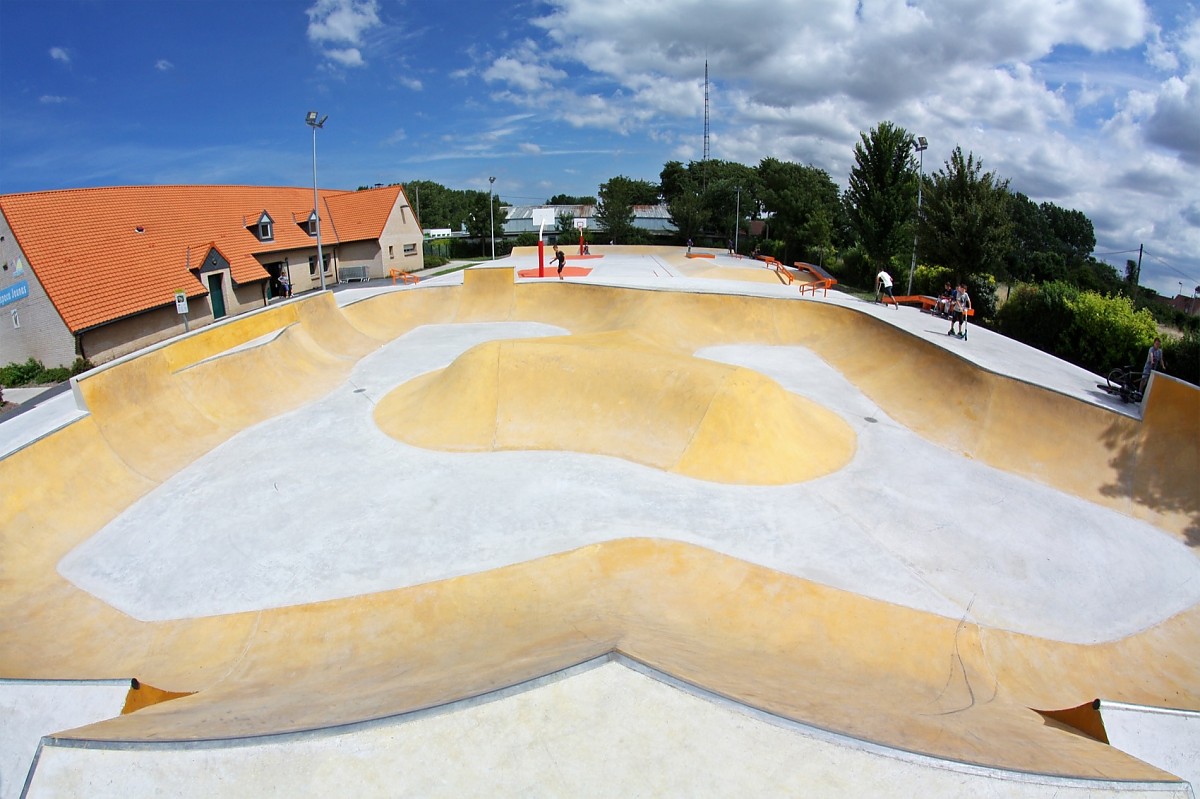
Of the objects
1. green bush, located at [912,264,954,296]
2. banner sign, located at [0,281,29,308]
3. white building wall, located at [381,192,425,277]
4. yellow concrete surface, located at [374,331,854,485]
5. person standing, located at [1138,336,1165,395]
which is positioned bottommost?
yellow concrete surface, located at [374,331,854,485]

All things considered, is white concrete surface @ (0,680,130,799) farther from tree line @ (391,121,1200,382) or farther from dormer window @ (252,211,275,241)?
dormer window @ (252,211,275,241)

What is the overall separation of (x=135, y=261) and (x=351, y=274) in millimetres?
15884

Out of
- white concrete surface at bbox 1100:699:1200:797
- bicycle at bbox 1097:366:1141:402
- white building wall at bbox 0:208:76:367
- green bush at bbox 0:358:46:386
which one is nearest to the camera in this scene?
white concrete surface at bbox 1100:699:1200:797

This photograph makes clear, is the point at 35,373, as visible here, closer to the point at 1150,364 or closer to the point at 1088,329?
the point at 1150,364

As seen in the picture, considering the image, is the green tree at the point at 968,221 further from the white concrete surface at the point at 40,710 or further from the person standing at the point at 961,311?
the white concrete surface at the point at 40,710

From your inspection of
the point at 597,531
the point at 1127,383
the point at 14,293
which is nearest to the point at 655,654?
the point at 597,531

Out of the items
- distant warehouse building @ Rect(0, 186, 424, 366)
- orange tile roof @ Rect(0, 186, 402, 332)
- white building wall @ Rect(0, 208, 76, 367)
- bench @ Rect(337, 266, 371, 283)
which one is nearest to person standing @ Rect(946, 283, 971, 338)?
distant warehouse building @ Rect(0, 186, 424, 366)

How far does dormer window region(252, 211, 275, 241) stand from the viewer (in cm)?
2898

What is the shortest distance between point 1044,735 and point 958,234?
19.2 m

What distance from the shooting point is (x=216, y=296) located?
24.8m

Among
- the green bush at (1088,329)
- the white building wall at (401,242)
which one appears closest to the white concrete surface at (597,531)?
the green bush at (1088,329)

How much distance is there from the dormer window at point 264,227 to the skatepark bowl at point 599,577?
610 inches

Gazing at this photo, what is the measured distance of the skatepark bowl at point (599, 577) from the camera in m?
3.87

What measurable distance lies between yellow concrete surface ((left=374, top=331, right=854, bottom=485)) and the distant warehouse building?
1057cm
